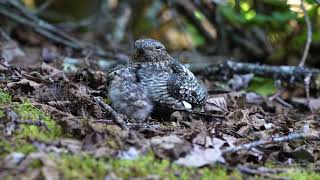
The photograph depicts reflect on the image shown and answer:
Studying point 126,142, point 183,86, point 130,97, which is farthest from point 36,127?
point 183,86

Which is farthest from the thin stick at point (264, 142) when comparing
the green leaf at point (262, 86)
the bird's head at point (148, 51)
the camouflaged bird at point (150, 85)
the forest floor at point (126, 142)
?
the green leaf at point (262, 86)

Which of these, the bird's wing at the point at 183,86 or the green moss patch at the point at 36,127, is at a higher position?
the bird's wing at the point at 183,86

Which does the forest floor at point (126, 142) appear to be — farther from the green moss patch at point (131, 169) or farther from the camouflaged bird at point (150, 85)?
the camouflaged bird at point (150, 85)

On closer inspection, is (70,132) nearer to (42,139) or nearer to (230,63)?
(42,139)

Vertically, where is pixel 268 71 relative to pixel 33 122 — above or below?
above

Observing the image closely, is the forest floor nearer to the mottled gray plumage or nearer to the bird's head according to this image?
the mottled gray plumage

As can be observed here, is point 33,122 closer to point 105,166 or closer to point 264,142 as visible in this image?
point 105,166
